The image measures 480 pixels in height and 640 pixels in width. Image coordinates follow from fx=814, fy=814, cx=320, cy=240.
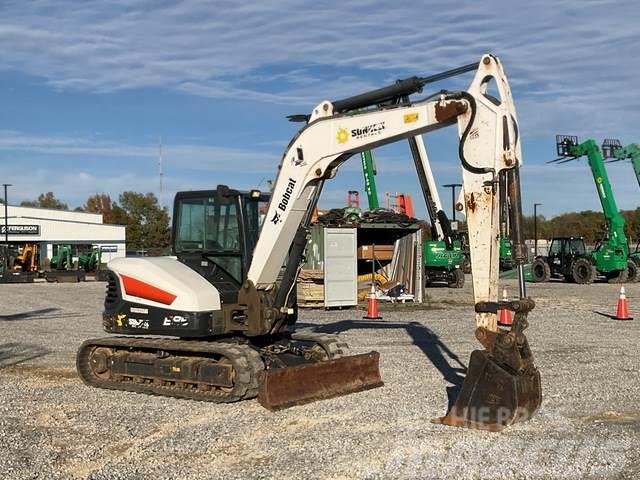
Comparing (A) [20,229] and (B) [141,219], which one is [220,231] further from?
(B) [141,219]

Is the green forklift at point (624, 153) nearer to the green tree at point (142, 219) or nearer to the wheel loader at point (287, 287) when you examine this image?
the wheel loader at point (287, 287)

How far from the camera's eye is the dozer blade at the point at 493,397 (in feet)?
24.8

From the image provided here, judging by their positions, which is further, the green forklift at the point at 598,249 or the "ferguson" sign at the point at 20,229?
the "ferguson" sign at the point at 20,229

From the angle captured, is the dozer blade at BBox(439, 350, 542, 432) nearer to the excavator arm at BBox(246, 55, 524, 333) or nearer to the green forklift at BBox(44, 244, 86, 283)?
the excavator arm at BBox(246, 55, 524, 333)

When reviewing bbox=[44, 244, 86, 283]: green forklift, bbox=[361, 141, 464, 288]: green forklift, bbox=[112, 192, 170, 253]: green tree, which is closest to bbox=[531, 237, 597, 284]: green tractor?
bbox=[361, 141, 464, 288]: green forklift

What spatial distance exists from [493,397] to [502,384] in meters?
0.17

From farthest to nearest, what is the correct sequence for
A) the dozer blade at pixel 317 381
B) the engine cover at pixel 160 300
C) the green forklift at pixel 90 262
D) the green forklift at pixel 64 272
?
the green forklift at pixel 90 262, the green forklift at pixel 64 272, the engine cover at pixel 160 300, the dozer blade at pixel 317 381

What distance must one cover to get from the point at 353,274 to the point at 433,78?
1366 centimetres

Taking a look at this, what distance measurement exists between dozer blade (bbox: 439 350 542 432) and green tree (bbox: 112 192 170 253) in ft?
278

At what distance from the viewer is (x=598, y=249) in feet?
118

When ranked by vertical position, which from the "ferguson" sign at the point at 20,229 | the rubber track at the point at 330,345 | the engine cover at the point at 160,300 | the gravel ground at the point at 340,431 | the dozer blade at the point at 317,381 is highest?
the "ferguson" sign at the point at 20,229

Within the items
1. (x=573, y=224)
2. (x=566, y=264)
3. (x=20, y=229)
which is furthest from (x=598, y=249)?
(x=573, y=224)

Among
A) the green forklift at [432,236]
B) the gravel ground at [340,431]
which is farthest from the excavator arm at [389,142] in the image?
the green forklift at [432,236]

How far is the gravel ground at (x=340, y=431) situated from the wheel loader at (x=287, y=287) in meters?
0.30
